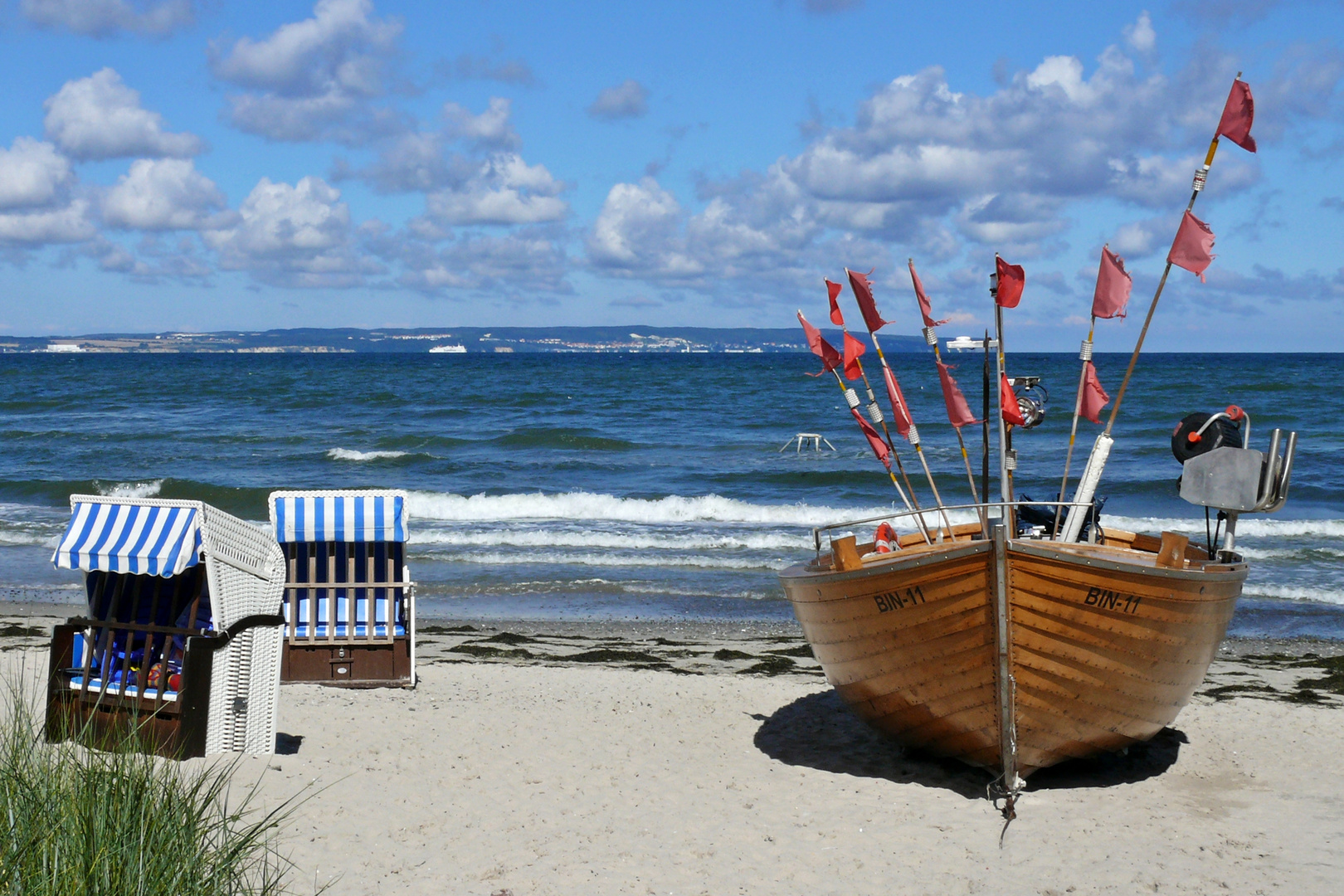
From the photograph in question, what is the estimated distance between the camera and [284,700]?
26.3 feet

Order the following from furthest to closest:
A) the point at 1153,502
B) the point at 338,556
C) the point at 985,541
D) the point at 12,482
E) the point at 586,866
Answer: the point at 12,482, the point at 1153,502, the point at 338,556, the point at 985,541, the point at 586,866

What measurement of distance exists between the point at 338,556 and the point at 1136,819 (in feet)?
19.3

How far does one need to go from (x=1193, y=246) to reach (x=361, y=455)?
2457 centimetres

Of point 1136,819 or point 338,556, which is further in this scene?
point 338,556

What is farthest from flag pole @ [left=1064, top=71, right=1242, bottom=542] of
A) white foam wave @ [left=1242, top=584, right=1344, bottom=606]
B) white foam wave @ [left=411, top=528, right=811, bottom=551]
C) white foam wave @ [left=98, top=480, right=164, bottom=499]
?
white foam wave @ [left=98, top=480, right=164, bottom=499]

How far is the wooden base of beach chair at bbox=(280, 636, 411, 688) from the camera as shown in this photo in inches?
344

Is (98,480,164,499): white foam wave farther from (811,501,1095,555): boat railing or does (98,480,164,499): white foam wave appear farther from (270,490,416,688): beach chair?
(811,501,1095,555): boat railing

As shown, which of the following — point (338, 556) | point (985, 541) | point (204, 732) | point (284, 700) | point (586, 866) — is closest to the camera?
point (586, 866)

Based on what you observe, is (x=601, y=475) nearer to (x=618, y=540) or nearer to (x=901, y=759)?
(x=618, y=540)

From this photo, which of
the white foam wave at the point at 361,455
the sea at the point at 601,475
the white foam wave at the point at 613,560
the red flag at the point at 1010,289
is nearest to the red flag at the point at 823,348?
the red flag at the point at 1010,289

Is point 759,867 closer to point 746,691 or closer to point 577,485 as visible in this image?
point 746,691

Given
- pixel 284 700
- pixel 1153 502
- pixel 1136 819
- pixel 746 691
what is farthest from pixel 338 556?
pixel 1153 502

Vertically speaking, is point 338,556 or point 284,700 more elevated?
point 338,556

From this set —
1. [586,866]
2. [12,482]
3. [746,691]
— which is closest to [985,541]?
[586,866]
